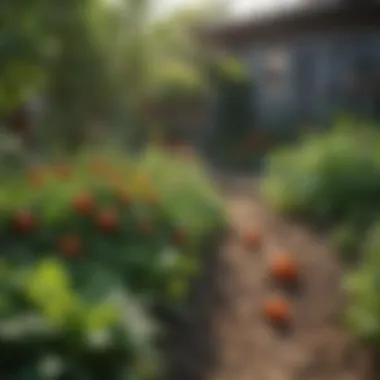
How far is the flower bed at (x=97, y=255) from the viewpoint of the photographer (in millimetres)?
3680

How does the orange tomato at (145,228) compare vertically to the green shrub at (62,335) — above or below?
above

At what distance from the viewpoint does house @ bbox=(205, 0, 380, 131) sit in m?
13.6

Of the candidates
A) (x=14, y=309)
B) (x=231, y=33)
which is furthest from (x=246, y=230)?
(x=231, y=33)

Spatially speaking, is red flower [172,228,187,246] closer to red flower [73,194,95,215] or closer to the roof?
red flower [73,194,95,215]

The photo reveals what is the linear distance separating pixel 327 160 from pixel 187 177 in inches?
60.7

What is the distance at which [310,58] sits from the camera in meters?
14.3

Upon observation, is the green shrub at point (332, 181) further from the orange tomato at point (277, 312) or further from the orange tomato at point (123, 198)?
the orange tomato at point (123, 198)

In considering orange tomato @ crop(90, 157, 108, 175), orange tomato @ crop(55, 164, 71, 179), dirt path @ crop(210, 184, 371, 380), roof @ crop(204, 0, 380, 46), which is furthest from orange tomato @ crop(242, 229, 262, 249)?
roof @ crop(204, 0, 380, 46)

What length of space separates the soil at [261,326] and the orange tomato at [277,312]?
6 cm

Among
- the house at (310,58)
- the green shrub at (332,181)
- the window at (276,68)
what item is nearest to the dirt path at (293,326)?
the green shrub at (332,181)

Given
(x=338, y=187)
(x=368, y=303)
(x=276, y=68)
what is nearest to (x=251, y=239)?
(x=338, y=187)

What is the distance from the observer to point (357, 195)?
725 centimetres

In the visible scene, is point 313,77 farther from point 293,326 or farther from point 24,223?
point 24,223

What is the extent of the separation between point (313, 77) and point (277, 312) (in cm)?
952
